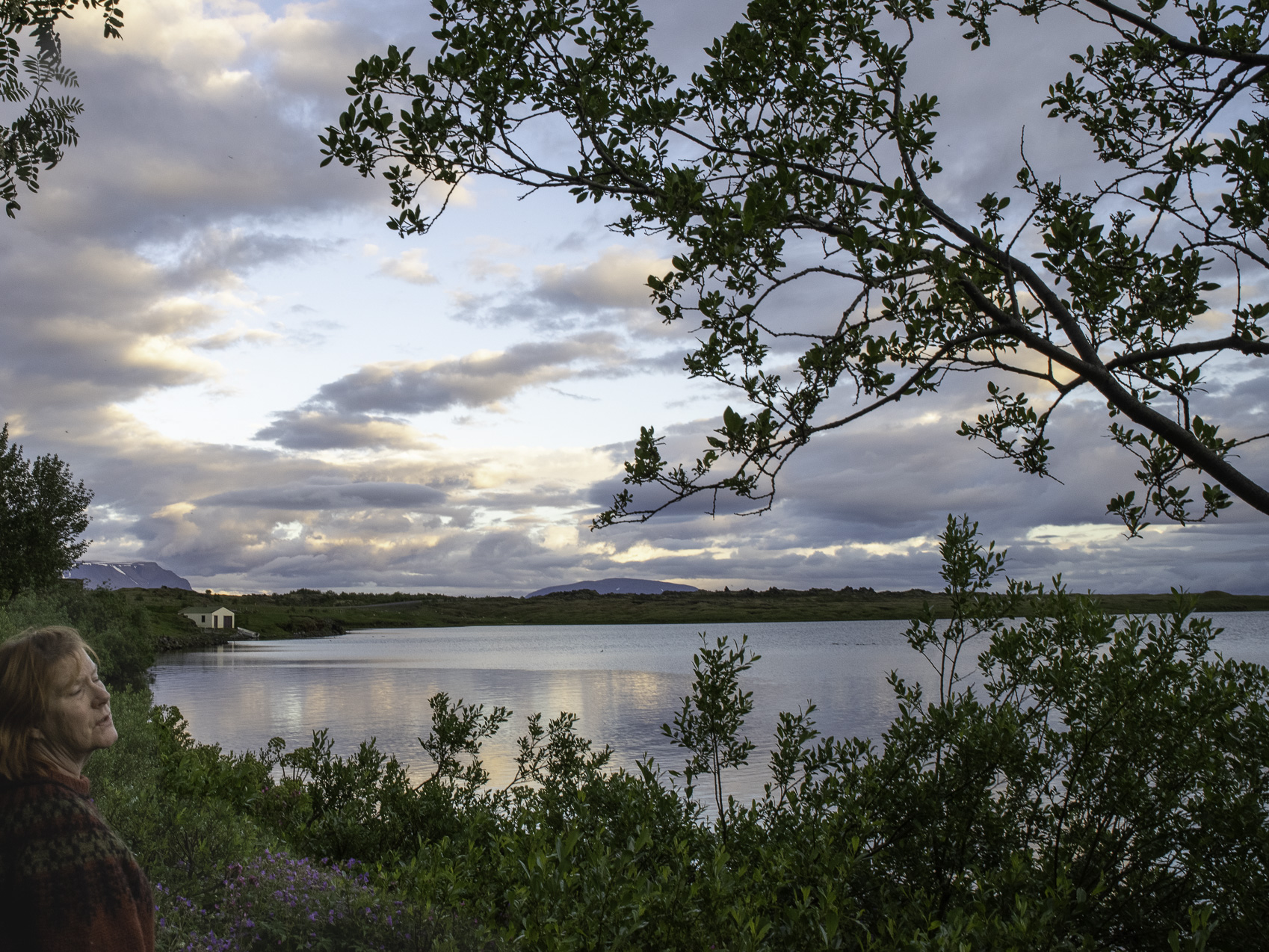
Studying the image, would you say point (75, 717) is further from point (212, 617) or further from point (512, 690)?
point (212, 617)

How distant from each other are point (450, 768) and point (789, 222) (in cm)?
882

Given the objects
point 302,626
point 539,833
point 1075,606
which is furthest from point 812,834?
point 302,626

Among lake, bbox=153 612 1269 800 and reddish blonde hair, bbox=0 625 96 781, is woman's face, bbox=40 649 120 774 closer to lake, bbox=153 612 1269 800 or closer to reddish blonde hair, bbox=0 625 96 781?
reddish blonde hair, bbox=0 625 96 781

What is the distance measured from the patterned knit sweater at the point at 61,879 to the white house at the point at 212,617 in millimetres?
121100

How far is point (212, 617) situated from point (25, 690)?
125399 mm

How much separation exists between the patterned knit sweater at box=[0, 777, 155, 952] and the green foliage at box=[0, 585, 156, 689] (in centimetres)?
2600

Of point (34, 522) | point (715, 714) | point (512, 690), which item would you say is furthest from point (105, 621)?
point (715, 714)

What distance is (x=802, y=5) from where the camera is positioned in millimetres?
5887

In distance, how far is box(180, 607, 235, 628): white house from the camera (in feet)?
367

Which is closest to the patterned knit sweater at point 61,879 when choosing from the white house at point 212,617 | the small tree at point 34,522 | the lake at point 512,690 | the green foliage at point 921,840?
the green foliage at point 921,840

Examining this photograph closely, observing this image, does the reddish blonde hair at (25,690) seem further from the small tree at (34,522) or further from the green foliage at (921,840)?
the small tree at (34,522)

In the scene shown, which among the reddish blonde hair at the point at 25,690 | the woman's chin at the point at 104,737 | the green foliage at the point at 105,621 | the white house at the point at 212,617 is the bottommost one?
the white house at the point at 212,617

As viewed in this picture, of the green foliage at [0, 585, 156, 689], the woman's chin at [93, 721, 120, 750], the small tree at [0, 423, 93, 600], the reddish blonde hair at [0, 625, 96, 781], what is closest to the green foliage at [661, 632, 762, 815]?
the woman's chin at [93, 721, 120, 750]

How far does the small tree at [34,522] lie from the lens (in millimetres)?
36344
